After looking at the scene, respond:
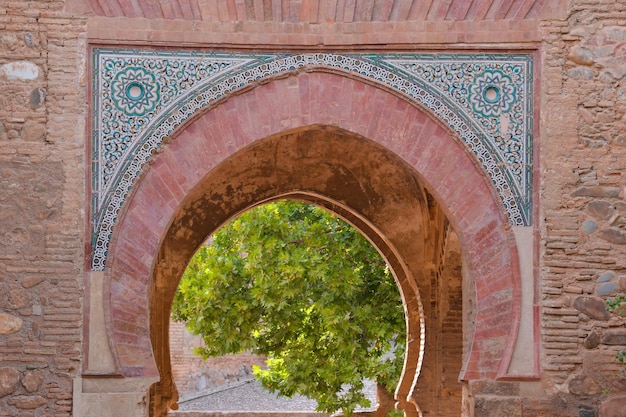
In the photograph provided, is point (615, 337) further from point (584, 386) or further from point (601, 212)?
point (601, 212)

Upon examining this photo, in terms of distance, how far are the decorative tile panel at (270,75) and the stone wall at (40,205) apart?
6.9 inches

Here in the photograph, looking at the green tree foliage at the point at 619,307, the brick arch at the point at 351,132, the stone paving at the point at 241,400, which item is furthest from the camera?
the stone paving at the point at 241,400

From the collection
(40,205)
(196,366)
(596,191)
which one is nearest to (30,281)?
(40,205)

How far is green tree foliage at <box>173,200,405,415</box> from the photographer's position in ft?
51.1

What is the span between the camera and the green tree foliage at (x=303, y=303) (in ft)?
51.1

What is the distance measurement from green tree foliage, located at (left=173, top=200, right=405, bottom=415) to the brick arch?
6984mm

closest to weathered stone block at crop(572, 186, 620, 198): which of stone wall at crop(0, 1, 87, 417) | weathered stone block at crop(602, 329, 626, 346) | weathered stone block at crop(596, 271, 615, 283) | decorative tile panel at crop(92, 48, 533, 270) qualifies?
decorative tile panel at crop(92, 48, 533, 270)

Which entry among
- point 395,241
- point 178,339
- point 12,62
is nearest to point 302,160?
point 395,241

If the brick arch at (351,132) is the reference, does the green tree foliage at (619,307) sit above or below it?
below

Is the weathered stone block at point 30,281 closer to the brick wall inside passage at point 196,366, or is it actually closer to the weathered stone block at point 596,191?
the weathered stone block at point 596,191

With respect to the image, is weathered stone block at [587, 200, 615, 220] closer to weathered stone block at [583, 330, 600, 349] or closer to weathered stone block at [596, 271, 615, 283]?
weathered stone block at [596, 271, 615, 283]

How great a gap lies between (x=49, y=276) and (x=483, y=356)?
286cm

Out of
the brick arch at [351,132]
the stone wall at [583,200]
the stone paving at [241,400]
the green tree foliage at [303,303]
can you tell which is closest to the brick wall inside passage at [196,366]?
the stone paving at [241,400]

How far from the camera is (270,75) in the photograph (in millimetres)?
8477
